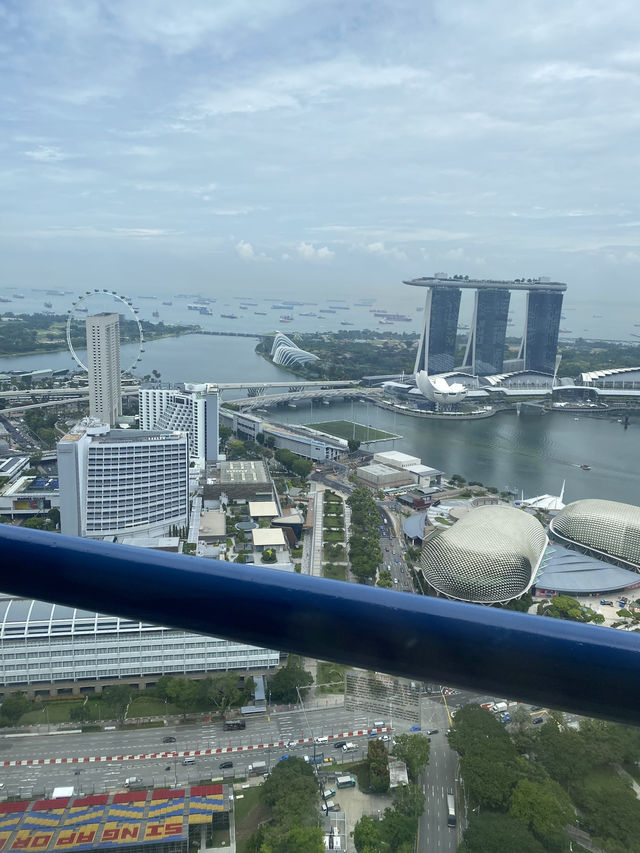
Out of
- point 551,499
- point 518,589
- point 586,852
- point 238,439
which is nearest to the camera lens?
point 586,852

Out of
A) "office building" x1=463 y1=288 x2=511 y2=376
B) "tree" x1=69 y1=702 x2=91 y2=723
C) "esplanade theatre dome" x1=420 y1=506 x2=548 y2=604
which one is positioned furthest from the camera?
"office building" x1=463 y1=288 x2=511 y2=376

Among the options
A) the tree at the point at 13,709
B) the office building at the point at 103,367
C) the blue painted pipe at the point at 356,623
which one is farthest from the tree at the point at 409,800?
the office building at the point at 103,367

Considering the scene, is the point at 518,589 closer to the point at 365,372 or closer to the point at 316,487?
the point at 316,487

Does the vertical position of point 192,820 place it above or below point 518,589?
above

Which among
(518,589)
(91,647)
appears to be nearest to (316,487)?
(518,589)

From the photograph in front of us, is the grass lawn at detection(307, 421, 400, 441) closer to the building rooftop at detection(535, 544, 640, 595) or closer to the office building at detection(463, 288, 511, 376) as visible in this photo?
the building rooftop at detection(535, 544, 640, 595)

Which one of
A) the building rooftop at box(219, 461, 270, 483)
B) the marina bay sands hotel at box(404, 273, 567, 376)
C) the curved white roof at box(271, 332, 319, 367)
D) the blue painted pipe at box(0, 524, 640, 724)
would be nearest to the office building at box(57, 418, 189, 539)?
the building rooftop at box(219, 461, 270, 483)

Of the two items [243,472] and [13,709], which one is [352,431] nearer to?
[243,472]
